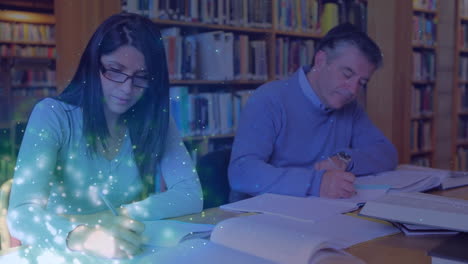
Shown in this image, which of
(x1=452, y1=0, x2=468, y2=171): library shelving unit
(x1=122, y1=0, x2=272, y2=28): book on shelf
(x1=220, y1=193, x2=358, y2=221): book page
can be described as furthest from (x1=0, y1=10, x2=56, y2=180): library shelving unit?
(x1=452, y1=0, x2=468, y2=171): library shelving unit

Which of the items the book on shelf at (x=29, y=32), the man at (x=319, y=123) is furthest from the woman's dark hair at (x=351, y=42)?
the book on shelf at (x=29, y=32)

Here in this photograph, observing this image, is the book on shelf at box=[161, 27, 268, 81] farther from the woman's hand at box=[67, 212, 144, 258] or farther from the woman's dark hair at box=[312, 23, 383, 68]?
the woman's hand at box=[67, 212, 144, 258]

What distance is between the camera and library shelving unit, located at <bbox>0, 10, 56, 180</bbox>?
1.62m

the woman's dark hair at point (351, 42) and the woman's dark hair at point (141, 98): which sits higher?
the woman's dark hair at point (351, 42)

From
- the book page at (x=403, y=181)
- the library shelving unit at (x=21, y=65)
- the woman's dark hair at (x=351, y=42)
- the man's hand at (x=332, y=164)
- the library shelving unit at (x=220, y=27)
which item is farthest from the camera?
the library shelving unit at (x=220, y=27)

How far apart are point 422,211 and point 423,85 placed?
10.3ft

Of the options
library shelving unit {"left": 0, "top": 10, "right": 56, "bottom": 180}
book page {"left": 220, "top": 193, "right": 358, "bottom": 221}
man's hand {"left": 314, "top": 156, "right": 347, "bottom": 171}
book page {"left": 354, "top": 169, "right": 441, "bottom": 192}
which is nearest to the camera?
book page {"left": 220, "top": 193, "right": 358, "bottom": 221}

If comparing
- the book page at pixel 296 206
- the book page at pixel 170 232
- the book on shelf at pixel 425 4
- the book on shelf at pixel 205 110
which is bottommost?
the book page at pixel 296 206

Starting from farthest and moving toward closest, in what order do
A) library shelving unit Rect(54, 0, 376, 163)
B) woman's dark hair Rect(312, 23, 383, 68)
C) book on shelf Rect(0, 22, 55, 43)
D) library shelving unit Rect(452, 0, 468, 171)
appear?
library shelving unit Rect(452, 0, 468, 171) < book on shelf Rect(0, 22, 55, 43) < library shelving unit Rect(54, 0, 376, 163) < woman's dark hair Rect(312, 23, 383, 68)

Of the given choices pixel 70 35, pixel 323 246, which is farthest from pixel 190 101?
pixel 323 246

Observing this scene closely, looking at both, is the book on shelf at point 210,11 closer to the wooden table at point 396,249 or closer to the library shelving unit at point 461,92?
the wooden table at point 396,249

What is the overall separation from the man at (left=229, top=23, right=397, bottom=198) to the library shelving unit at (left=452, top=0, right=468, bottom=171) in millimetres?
2605

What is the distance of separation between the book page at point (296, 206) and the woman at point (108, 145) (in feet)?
0.45

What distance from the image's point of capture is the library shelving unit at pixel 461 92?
3.84 m
